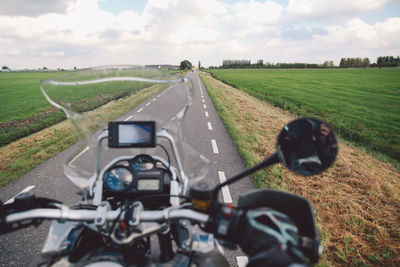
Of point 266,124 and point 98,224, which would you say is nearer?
point 98,224

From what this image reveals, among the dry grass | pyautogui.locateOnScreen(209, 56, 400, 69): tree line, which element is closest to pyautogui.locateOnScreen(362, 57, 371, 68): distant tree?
pyautogui.locateOnScreen(209, 56, 400, 69): tree line

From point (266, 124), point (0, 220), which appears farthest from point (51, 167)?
point (266, 124)

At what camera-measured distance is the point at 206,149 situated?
6633 mm

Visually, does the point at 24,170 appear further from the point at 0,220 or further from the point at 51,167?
the point at 0,220

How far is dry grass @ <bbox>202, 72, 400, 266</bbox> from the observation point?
3039 millimetres

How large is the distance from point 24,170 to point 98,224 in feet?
18.0

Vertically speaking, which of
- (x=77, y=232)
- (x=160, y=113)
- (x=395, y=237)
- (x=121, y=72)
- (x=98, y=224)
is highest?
(x=121, y=72)

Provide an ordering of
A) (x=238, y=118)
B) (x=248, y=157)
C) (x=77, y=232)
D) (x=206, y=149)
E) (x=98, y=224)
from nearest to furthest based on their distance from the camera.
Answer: (x=98, y=224), (x=77, y=232), (x=248, y=157), (x=206, y=149), (x=238, y=118)

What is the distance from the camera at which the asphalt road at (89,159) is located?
201 centimetres

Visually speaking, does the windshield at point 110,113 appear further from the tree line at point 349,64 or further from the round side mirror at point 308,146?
the tree line at point 349,64

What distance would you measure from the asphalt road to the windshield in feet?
0.10

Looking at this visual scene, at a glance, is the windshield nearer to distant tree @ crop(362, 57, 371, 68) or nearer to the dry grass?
the dry grass

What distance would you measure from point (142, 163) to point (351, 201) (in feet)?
13.5

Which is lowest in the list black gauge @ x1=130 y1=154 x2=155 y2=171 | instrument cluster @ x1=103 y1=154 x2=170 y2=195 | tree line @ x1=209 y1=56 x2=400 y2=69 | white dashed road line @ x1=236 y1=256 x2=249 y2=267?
white dashed road line @ x1=236 y1=256 x2=249 y2=267
